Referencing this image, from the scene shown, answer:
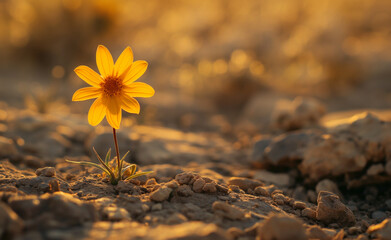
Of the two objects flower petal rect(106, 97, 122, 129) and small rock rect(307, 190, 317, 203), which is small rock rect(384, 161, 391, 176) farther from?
flower petal rect(106, 97, 122, 129)

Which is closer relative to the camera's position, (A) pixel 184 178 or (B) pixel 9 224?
(B) pixel 9 224

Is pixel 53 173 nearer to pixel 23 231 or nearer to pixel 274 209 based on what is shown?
pixel 23 231

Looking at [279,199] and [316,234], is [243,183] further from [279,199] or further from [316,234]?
[316,234]

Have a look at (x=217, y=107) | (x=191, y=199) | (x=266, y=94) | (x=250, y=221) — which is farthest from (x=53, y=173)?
(x=266, y=94)

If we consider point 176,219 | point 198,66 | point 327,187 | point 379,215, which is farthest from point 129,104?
point 198,66

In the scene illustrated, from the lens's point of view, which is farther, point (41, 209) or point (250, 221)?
point (250, 221)

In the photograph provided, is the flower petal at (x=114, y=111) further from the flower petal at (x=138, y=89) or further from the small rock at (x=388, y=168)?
the small rock at (x=388, y=168)
